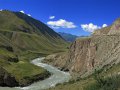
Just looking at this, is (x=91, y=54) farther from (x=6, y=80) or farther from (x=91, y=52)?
(x=6, y=80)

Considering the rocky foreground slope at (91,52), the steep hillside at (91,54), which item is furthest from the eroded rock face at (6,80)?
the rocky foreground slope at (91,52)

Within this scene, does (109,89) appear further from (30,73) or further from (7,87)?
(30,73)

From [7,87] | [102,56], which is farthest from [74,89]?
[102,56]

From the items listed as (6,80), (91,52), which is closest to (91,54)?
(91,52)

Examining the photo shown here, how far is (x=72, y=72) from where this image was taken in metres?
123

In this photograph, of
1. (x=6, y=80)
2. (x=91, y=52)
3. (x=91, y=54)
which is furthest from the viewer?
(x=91, y=52)

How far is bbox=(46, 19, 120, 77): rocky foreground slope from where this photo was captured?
329ft

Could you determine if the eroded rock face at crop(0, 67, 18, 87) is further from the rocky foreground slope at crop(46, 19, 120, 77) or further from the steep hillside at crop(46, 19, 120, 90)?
the rocky foreground slope at crop(46, 19, 120, 77)

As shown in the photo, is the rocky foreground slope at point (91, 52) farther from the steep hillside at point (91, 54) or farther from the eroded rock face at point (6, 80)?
the eroded rock face at point (6, 80)

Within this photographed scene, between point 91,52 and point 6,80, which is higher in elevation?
point 91,52

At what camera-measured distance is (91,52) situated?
378ft

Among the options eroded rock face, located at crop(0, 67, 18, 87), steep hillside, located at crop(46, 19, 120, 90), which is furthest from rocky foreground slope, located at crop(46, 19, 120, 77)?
eroded rock face, located at crop(0, 67, 18, 87)

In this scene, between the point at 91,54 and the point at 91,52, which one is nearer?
the point at 91,54

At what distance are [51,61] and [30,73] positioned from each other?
5892cm
